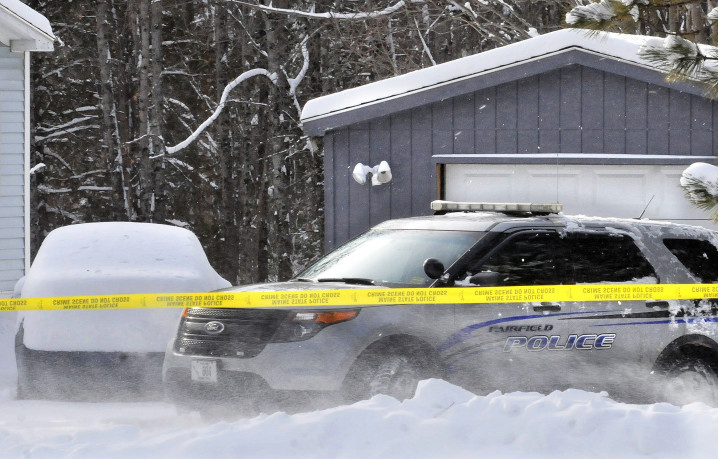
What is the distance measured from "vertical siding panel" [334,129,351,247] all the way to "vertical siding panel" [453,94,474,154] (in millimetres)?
1400

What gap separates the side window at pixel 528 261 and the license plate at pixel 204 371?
1.87m

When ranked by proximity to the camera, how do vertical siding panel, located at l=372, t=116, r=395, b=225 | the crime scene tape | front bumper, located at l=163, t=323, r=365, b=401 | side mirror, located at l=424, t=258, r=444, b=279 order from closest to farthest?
1. front bumper, located at l=163, t=323, r=365, b=401
2. the crime scene tape
3. side mirror, located at l=424, t=258, r=444, b=279
4. vertical siding panel, located at l=372, t=116, r=395, b=225

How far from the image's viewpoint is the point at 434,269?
7.31 meters

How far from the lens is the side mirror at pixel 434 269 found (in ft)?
24.0

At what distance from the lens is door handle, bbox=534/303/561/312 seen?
24.5 ft

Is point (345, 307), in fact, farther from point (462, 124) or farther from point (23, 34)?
point (23, 34)

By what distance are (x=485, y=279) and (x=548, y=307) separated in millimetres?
513

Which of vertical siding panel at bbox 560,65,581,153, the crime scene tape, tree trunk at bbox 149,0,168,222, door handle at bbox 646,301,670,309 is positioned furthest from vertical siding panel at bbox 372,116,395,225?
tree trunk at bbox 149,0,168,222

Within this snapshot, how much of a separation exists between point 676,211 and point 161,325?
729 cm

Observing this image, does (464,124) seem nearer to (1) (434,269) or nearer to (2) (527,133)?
(2) (527,133)

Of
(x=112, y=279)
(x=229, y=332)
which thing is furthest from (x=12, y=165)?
(x=229, y=332)

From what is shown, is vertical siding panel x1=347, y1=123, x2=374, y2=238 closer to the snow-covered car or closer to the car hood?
the snow-covered car

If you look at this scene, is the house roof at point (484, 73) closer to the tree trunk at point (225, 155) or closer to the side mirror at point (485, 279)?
the side mirror at point (485, 279)

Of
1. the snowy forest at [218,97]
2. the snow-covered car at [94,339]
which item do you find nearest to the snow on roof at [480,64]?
the snow-covered car at [94,339]
